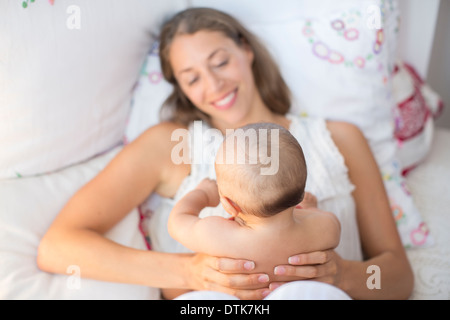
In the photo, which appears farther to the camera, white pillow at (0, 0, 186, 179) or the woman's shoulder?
the woman's shoulder

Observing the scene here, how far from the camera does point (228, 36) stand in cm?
127

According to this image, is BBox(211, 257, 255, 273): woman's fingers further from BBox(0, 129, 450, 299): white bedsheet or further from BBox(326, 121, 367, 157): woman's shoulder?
BBox(326, 121, 367, 157): woman's shoulder

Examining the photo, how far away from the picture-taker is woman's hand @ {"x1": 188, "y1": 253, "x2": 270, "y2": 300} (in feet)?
2.83

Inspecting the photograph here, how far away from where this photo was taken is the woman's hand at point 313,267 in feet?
2.84

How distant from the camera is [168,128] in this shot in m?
1.25

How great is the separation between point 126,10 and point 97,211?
58cm

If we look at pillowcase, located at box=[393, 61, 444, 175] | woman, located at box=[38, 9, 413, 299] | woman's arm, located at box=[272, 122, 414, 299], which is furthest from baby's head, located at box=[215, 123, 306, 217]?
pillowcase, located at box=[393, 61, 444, 175]

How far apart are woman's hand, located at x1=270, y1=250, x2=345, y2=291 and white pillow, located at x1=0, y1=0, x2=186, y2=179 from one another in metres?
0.69

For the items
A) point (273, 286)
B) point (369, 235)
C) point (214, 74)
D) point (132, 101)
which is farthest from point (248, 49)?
point (273, 286)

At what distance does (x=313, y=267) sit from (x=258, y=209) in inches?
9.9

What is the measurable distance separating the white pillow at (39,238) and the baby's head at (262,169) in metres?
0.47

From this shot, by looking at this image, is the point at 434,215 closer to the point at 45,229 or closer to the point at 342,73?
the point at 342,73

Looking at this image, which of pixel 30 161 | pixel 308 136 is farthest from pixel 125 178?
pixel 308 136
